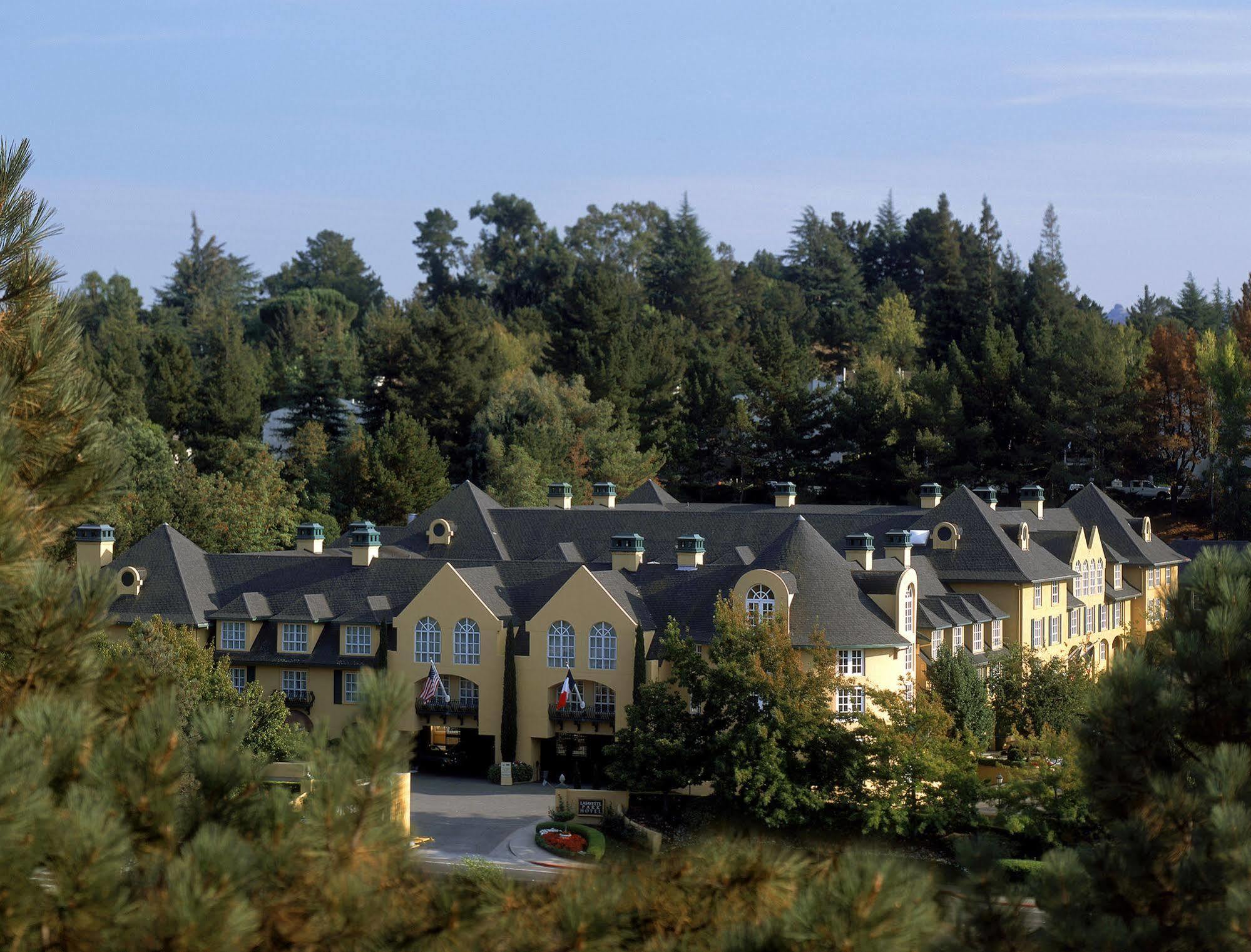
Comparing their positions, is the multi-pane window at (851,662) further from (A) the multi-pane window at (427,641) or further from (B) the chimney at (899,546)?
(A) the multi-pane window at (427,641)

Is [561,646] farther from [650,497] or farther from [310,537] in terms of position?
[650,497]

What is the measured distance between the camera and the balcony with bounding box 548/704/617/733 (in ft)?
153

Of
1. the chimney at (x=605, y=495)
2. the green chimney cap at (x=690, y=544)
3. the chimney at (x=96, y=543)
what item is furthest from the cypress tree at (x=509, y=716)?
the chimney at (x=605, y=495)

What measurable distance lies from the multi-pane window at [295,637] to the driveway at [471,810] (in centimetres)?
629

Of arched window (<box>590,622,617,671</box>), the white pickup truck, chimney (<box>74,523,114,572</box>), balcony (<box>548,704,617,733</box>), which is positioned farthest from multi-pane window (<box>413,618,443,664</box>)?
the white pickup truck

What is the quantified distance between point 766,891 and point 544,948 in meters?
1.37

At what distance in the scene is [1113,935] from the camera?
503 inches

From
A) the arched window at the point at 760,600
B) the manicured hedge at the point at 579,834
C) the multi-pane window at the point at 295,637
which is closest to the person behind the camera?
the manicured hedge at the point at 579,834

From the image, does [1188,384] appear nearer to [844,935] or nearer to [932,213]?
[932,213]

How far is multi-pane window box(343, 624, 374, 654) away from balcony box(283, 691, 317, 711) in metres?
1.80

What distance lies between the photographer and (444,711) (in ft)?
157

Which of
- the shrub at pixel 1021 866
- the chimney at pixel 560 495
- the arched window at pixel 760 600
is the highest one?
the chimney at pixel 560 495

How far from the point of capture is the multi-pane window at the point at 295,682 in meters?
50.4

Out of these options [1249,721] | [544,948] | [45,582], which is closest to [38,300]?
[45,582]
